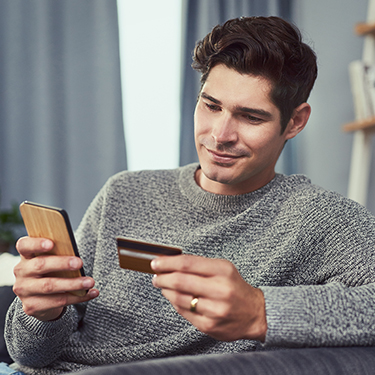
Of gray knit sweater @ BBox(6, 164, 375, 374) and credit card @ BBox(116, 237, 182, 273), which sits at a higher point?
credit card @ BBox(116, 237, 182, 273)

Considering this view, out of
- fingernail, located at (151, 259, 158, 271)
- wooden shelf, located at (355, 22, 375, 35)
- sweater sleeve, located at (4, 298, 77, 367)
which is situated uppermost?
wooden shelf, located at (355, 22, 375, 35)

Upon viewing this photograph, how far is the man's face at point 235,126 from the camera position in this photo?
3.19 feet

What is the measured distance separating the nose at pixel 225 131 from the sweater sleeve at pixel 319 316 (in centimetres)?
41

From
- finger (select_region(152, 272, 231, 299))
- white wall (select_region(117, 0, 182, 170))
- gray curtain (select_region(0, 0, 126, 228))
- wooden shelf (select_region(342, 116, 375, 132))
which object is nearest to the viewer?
finger (select_region(152, 272, 231, 299))

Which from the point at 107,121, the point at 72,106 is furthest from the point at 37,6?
the point at 107,121

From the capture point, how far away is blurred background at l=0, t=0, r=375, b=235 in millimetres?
2430

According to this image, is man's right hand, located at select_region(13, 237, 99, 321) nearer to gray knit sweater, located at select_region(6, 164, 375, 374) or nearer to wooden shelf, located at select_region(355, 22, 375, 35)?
gray knit sweater, located at select_region(6, 164, 375, 374)

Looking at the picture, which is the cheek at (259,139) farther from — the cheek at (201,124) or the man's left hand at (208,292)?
the man's left hand at (208,292)

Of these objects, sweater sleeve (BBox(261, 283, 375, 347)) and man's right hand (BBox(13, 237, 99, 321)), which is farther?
man's right hand (BBox(13, 237, 99, 321))

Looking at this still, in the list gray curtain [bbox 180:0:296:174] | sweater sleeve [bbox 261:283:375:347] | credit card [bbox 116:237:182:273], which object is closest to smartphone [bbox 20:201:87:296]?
credit card [bbox 116:237:182:273]

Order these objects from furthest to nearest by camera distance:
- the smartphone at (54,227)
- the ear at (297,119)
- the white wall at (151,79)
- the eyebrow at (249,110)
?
the white wall at (151,79), the ear at (297,119), the eyebrow at (249,110), the smartphone at (54,227)

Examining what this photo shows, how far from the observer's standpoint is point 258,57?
3.17 ft

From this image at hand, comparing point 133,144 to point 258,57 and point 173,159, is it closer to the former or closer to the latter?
point 173,159

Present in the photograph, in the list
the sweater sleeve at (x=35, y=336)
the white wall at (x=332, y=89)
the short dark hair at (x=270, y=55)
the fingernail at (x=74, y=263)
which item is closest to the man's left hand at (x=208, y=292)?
the fingernail at (x=74, y=263)
